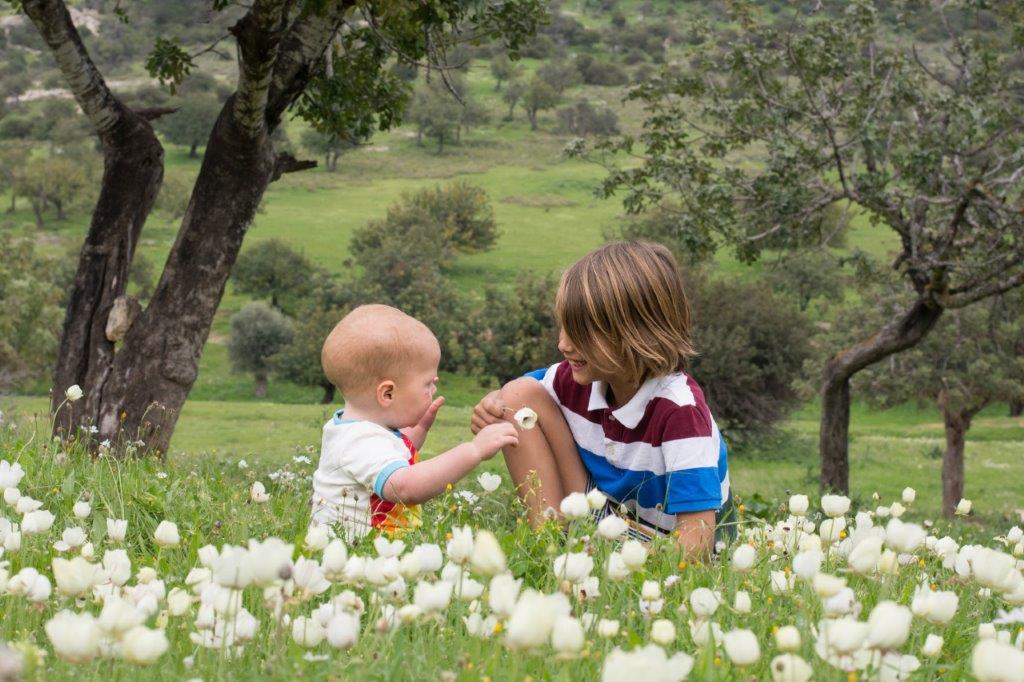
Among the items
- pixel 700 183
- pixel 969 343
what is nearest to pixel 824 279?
pixel 969 343

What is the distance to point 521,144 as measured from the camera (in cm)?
9400

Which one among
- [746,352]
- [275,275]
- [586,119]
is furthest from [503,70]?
[746,352]

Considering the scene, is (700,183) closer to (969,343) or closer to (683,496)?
(683,496)

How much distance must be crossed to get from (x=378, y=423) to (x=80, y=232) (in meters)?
67.9

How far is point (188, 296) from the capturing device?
8.46m

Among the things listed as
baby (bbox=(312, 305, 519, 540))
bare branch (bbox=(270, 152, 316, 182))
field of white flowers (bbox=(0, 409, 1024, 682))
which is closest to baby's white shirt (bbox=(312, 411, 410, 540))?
baby (bbox=(312, 305, 519, 540))

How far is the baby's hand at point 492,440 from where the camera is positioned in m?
3.96

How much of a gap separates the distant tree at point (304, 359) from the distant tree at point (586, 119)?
42.2m

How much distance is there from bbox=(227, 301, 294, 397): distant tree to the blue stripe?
141 ft

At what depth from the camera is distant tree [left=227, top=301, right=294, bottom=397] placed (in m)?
47.8

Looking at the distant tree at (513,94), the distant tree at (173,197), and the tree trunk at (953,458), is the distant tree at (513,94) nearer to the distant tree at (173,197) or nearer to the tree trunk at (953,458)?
the distant tree at (173,197)

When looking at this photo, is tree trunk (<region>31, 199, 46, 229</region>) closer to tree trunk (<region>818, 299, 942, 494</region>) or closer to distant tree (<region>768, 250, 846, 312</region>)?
distant tree (<region>768, 250, 846, 312</region>)

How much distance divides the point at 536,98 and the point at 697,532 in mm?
96004

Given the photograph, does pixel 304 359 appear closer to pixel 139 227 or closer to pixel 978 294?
pixel 978 294
